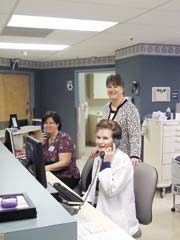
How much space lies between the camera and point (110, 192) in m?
1.94

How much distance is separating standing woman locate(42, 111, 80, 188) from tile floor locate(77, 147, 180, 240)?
93 centimetres

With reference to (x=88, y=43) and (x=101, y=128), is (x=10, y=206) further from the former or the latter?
(x=88, y=43)

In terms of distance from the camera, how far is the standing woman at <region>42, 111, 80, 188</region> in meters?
2.98

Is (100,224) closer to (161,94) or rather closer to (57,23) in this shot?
(57,23)

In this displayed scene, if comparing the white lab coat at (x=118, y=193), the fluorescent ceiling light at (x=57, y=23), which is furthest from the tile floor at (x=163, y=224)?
the fluorescent ceiling light at (x=57, y=23)

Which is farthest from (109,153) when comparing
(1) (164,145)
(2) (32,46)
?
(2) (32,46)

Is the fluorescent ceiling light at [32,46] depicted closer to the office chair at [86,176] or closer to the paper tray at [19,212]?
the office chair at [86,176]

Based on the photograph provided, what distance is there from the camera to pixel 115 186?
1928mm

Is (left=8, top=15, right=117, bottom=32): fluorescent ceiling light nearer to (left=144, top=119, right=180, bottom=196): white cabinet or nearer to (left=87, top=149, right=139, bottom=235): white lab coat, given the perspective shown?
(left=144, top=119, right=180, bottom=196): white cabinet

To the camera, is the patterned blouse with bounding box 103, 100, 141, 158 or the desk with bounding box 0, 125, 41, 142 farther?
the desk with bounding box 0, 125, 41, 142

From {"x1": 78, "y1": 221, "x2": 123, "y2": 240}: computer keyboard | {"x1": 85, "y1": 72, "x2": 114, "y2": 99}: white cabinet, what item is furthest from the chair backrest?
{"x1": 85, "y1": 72, "x2": 114, "y2": 99}: white cabinet

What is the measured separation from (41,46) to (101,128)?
134 inches

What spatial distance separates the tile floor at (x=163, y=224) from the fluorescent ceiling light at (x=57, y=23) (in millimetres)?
2203

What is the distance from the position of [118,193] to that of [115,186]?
8 centimetres
